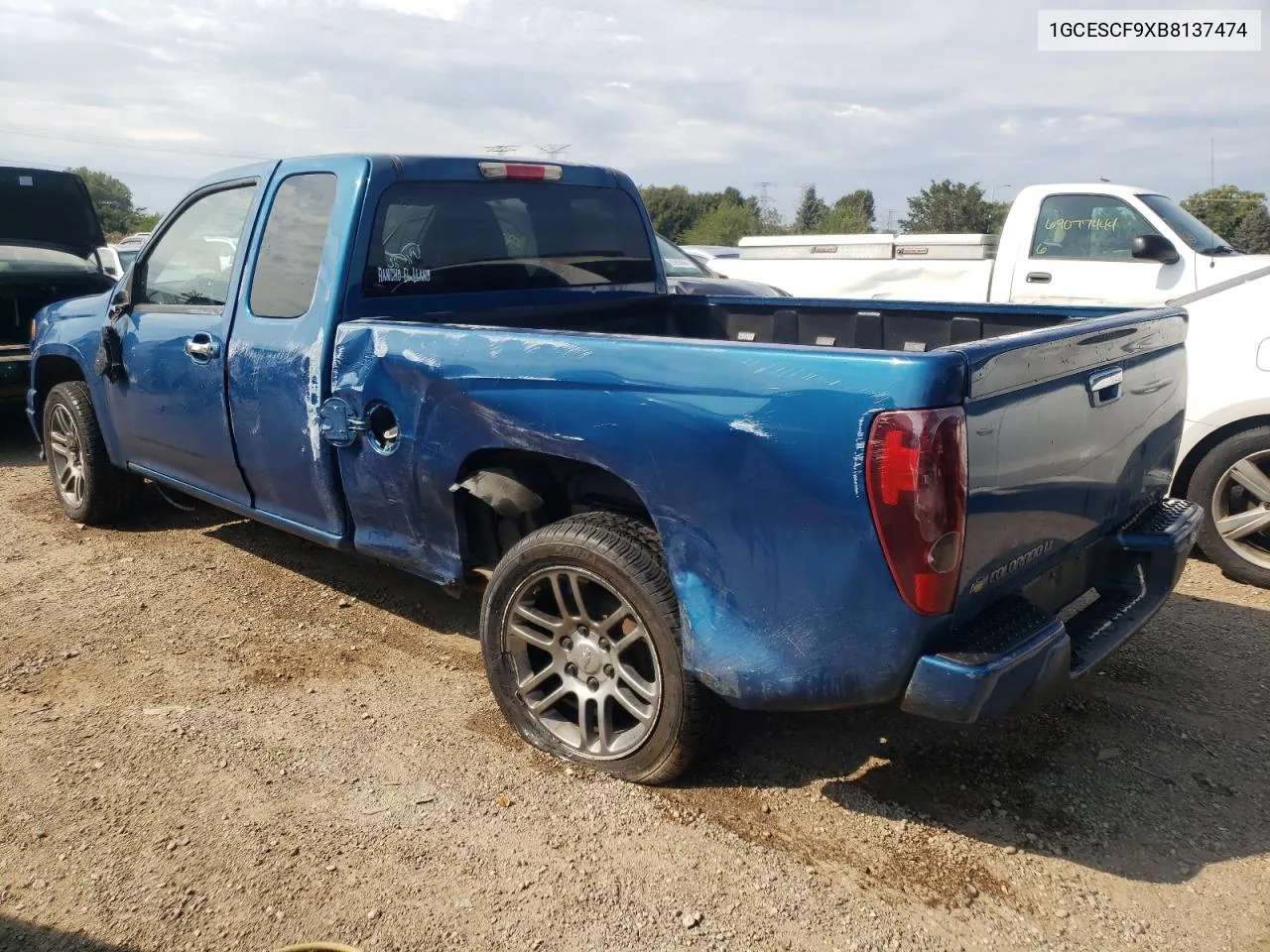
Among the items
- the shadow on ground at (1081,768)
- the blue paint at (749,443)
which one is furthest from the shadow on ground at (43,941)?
the shadow on ground at (1081,768)

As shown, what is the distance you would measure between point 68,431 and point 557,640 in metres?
3.92

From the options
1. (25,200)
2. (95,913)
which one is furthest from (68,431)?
(25,200)

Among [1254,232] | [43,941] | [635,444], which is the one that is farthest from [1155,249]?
[1254,232]

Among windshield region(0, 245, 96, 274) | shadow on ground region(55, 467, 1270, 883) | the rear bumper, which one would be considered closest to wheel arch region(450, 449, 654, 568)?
shadow on ground region(55, 467, 1270, 883)

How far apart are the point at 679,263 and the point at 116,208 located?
55.6 metres

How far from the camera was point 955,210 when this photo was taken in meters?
46.4

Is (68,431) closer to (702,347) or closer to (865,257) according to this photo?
(702,347)

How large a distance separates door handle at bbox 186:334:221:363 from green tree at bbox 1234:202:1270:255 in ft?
114

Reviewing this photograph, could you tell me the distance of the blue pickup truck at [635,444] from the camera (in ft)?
→ 8.17

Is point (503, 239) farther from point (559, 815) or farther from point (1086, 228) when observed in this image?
point (1086, 228)

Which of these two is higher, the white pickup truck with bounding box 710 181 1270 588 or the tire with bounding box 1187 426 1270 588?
the white pickup truck with bounding box 710 181 1270 588

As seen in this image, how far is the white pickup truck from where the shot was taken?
482 cm

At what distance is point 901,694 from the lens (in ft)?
8.50

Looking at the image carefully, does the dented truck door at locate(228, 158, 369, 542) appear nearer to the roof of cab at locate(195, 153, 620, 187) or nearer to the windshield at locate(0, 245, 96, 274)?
the roof of cab at locate(195, 153, 620, 187)
